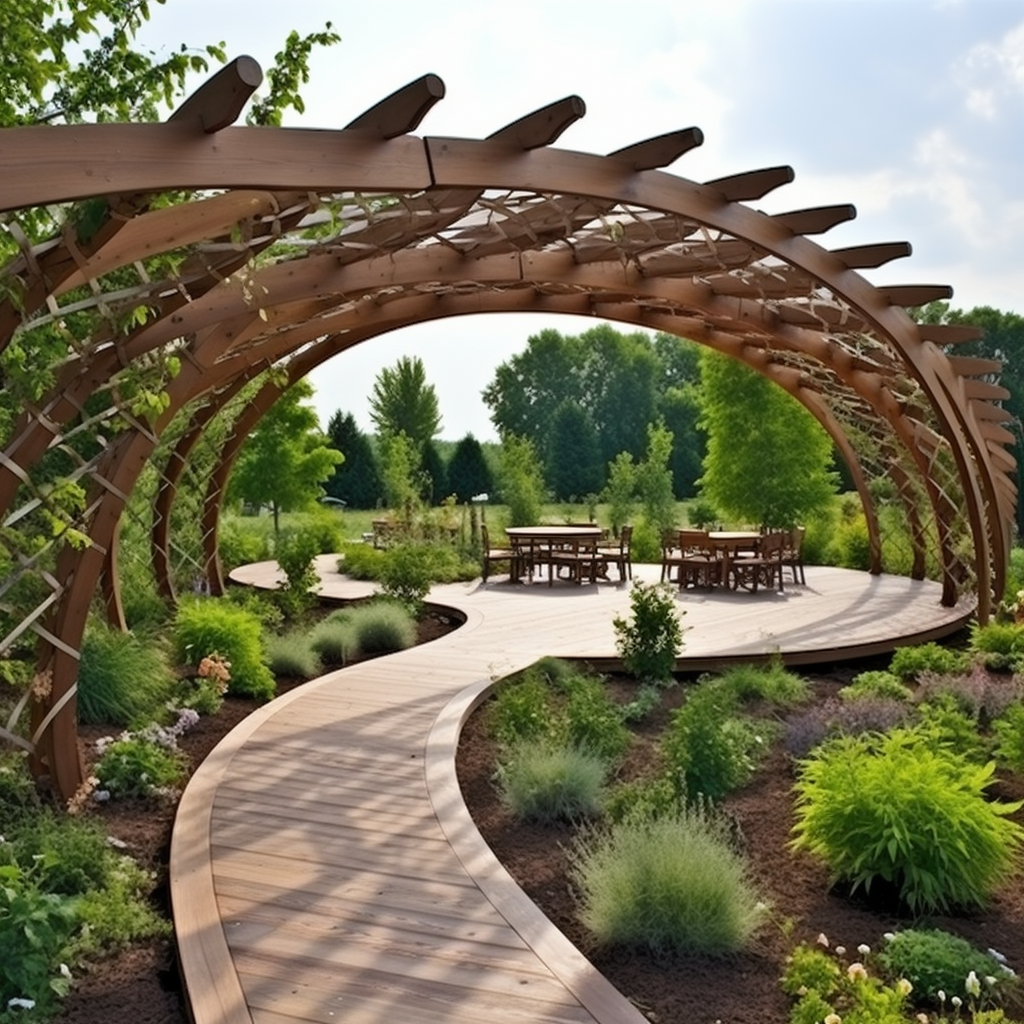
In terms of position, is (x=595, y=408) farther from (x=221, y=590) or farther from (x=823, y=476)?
(x=221, y=590)

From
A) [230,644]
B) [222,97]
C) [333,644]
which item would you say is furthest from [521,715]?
[222,97]

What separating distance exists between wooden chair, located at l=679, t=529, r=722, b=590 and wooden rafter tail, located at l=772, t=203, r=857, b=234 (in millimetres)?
7106

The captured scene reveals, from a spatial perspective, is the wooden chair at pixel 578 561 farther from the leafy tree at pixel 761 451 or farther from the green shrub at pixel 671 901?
the green shrub at pixel 671 901

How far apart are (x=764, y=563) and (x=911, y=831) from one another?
30.9 feet

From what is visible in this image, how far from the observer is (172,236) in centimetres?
396

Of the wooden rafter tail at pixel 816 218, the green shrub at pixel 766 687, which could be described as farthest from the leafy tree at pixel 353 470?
the wooden rafter tail at pixel 816 218

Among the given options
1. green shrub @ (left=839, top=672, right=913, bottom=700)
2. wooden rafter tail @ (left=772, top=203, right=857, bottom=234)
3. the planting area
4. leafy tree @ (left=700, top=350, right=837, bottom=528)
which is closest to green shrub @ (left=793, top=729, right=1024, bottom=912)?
the planting area

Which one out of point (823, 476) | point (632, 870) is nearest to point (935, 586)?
point (823, 476)

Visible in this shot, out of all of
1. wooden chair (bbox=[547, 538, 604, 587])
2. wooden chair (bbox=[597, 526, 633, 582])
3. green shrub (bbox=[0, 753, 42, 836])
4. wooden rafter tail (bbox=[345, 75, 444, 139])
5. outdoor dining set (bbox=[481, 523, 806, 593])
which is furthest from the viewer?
wooden chair (bbox=[597, 526, 633, 582])

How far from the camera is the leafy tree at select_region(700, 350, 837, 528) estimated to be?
54.8ft

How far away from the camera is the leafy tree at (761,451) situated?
16.7 m

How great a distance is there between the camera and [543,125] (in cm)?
451

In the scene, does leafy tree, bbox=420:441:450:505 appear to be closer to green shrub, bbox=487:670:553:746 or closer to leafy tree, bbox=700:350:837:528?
leafy tree, bbox=700:350:837:528

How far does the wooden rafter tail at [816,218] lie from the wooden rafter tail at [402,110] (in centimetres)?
389
